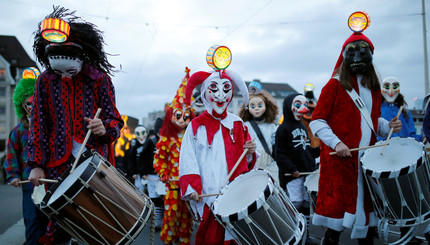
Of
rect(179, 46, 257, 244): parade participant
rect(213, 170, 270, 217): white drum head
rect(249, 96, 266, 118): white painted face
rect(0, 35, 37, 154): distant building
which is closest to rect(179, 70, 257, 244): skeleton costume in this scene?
rect(179, 46, 257, 244): parade participant

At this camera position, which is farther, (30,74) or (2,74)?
(2,74)

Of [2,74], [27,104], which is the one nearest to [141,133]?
[27,104]

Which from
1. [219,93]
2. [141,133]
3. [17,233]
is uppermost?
[219,93]

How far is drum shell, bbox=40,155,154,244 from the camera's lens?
119 inches

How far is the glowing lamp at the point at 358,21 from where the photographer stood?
4.25m

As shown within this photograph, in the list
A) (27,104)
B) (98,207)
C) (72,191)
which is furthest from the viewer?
(27,104)

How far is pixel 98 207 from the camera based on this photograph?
3121 mm

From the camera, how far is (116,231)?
320cm

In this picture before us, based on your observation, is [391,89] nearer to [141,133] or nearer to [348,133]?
[348,133]

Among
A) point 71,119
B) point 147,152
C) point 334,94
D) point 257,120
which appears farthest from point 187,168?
point 147,152

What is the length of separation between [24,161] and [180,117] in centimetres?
202

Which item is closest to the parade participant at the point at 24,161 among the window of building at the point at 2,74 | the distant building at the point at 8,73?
the distant building at the point at 8,73

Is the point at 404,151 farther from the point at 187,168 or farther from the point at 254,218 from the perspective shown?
the point at 187,168

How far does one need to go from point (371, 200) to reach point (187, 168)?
1.68m
